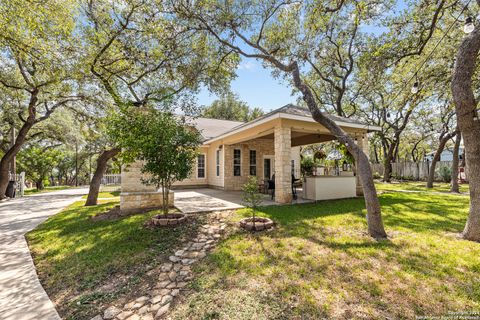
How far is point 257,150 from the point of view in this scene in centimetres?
1355

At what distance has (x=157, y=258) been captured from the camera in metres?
4.09

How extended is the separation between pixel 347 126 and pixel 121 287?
9291 mm

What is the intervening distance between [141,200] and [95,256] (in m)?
3.11

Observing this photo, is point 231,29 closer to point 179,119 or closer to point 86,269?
point 179,119

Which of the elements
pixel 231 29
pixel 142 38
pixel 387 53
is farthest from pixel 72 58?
pixel 387 53

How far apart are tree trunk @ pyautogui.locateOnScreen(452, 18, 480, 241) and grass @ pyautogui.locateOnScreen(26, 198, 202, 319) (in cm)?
562

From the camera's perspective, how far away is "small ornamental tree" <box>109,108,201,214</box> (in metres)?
5.36

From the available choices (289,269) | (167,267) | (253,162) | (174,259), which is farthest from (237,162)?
(289,269)

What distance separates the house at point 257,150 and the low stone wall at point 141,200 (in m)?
0.03

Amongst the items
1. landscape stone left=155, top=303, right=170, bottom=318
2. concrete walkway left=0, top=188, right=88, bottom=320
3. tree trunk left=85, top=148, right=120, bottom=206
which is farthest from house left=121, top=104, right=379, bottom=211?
landscape stone left=155, top=303, right=170, bottom=318

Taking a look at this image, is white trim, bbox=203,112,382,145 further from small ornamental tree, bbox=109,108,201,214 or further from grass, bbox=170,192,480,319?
grass, bbox=170,192,480,319

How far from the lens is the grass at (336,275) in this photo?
2508 mm

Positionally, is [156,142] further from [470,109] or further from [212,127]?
[212,127]

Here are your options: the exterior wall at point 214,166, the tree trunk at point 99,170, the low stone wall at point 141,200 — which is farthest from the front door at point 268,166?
the tree trunk at point 99,170
